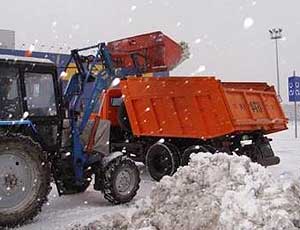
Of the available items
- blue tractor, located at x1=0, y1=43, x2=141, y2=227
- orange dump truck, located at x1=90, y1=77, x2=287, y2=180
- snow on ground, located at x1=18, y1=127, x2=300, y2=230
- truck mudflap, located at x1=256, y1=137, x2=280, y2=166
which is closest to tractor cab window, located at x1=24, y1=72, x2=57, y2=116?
blue tractor, located at x1=0, y1=43, x2=141, y2=227

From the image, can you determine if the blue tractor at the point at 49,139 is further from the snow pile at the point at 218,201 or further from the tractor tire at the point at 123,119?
the tractor tire at the point at 123,119

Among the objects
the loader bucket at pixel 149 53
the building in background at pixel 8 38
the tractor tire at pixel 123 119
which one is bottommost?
the tractor tire at pixel 123 119

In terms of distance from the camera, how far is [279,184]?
4.71 m

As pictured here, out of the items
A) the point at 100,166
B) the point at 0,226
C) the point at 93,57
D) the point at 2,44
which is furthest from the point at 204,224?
the point at 2,44

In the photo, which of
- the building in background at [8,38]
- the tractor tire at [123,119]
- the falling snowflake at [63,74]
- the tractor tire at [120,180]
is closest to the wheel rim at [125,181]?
the tractor tire at [120,180]

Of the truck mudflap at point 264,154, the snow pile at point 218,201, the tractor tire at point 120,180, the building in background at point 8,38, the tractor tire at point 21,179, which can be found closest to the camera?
the snow pile at point 218,201

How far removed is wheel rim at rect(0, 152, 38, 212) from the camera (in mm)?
5574

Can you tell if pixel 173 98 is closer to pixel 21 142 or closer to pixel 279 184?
pixel 21 142

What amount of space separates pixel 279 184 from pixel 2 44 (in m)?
28.0

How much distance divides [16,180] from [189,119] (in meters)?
4.09

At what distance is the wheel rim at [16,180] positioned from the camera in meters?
5.57

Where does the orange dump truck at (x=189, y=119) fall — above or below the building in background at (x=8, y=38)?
below

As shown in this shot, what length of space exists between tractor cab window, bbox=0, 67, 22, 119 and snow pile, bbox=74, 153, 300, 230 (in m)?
1.78

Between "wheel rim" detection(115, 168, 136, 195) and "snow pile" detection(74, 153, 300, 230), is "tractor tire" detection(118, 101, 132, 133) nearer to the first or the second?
"wheel rim" detection(115, 168, 136, 195)
